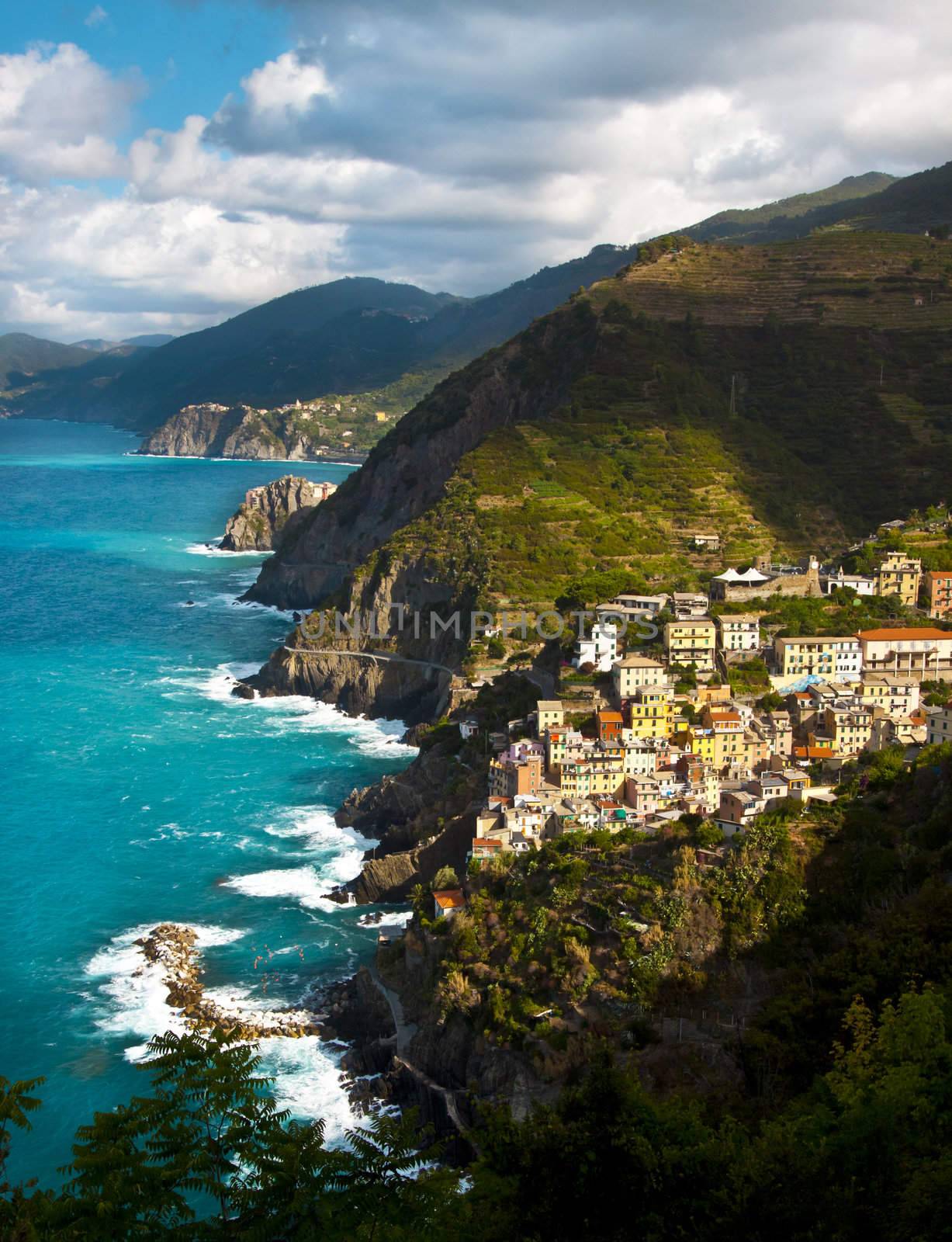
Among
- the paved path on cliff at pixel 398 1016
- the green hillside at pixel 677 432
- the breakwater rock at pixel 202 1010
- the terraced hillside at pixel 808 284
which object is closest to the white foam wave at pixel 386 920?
the paved path on cliff at pixel 398 1016

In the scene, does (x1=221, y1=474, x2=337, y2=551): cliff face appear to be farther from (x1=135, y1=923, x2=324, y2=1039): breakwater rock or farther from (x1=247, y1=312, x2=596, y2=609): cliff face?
(x1=135, y1=923, x2=324, y2=1039): breakwater rock

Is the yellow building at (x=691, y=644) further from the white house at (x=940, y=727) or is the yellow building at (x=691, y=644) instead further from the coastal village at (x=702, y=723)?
the white house at (x=940, y=727)

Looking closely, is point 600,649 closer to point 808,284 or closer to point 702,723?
point 702,723

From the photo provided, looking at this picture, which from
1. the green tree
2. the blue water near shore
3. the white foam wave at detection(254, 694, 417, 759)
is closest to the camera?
the blue water near shore

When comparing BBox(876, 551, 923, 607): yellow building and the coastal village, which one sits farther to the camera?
BBox(876, 551, 923, 607): yellow building

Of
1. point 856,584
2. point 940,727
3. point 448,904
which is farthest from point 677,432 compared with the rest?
point 448,904

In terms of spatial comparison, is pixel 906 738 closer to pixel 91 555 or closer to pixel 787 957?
pixel 787 957

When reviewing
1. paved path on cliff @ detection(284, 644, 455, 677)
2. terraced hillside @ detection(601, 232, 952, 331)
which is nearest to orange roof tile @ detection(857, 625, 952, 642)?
paved path on cliff @ detection(284, 644, 455, 677)
